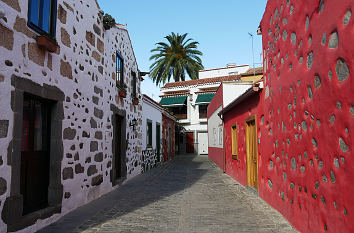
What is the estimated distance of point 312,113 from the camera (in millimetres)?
3604

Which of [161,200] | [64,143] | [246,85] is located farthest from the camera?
[246,85]

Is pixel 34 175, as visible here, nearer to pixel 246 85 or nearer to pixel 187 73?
pixel 246 85

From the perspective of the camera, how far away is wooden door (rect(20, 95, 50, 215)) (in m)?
4.38

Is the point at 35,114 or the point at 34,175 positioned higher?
the point at 35,114

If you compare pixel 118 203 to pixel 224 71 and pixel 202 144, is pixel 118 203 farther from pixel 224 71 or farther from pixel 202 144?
pixel 224 71

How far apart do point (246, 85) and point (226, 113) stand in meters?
1.90

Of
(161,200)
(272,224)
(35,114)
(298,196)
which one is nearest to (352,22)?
(298,196)

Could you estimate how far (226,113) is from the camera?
38.5ft

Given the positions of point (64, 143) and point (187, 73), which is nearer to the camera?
point (64, 143)

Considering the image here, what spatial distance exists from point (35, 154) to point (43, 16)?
7.59ft

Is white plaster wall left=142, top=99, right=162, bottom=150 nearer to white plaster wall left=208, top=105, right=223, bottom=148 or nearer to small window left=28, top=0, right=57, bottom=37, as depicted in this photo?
white plaster wall left=208, top=105, right=223, bottom=148

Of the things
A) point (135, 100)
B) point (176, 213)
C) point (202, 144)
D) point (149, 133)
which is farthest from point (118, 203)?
point (202, 144)

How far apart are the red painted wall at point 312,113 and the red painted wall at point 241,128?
1.22 m

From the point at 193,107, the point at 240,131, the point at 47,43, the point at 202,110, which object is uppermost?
the point at 193,107
